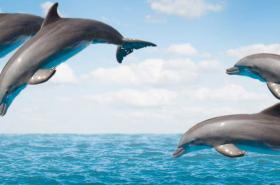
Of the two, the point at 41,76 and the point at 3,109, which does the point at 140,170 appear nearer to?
the point at 3,109

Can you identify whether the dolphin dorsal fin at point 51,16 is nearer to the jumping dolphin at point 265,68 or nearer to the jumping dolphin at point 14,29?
the jumping dolphin at point 14,29

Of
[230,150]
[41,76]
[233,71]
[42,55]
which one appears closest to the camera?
[41,76]

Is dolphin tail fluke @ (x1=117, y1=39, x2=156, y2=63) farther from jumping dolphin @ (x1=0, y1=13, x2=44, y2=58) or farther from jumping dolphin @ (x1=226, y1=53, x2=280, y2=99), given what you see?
jumping dolphin @ (x1=226, y1=53, x2=280, y2=99)

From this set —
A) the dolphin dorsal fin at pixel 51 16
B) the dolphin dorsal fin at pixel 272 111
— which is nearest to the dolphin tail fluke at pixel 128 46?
the dolphin dorsal fin at pixel 51 16

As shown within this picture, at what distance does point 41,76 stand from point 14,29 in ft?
3.70

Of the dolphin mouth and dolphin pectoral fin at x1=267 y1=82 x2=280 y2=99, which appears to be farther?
the dolphin mouth

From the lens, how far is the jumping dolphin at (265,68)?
22.2 ft

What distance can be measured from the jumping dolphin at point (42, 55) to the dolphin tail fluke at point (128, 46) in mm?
756

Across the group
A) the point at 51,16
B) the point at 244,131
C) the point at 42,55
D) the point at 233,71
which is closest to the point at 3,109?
the point at 42,55

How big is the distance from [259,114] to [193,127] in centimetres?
125

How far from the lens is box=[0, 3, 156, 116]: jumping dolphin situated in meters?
6.04

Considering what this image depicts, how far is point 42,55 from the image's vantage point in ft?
19.8

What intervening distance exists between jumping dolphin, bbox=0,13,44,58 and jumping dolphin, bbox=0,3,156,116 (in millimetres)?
354

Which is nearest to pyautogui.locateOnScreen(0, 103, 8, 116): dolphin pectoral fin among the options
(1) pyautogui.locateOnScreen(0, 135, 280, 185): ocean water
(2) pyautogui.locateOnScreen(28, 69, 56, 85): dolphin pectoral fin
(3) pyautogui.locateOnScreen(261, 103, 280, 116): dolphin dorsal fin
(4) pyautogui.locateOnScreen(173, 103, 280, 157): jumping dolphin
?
(2) pyautogui.locateOnScreen(28, 69, 56, 85): dolphin pectoral fin
